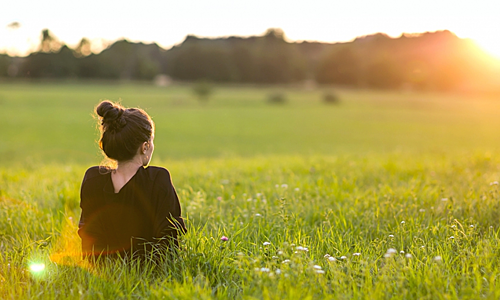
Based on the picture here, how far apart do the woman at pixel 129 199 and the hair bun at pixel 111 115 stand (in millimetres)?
22

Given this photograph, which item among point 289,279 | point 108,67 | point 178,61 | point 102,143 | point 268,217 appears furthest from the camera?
point 178,61

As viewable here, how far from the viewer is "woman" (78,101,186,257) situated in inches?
103

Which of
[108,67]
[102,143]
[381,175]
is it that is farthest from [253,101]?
[102,143]

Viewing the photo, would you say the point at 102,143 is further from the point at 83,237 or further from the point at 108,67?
the point at 108,67

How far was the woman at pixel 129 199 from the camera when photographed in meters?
2.62

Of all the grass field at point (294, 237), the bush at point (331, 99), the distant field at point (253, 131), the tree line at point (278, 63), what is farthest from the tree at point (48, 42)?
the grass field at point (294, 237)

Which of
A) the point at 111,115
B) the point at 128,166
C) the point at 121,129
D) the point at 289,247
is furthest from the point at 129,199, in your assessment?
the point at 289,247

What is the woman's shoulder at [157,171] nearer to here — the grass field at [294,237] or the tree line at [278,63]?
the grass field at [294,237]

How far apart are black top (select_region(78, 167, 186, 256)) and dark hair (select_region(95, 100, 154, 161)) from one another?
19 cm

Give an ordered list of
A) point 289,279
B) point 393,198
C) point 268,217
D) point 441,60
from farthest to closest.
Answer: point 441,60 → point 393,198 → point 268,217 → point 289,279

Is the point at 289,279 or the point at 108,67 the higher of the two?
the point at 108,67

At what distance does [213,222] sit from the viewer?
3.80 m

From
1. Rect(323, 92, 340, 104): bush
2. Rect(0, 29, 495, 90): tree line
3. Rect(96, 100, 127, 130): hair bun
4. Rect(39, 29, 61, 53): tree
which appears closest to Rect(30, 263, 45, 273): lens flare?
Rect(96, 100, 127, 130): hair bun

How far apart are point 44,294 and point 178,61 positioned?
91913 mm
